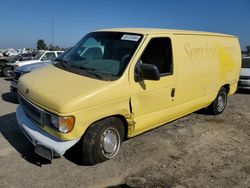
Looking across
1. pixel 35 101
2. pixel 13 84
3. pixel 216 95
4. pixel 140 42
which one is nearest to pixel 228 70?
pixel 216 95

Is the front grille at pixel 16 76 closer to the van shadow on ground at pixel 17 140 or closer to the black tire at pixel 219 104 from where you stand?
the van shadow on ground at pixel 17 140

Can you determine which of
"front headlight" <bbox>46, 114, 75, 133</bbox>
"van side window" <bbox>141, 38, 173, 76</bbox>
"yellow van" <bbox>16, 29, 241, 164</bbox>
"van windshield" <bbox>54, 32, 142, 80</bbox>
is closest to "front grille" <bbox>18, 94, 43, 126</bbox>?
"yellow van" <bbox>16, 29, 241, 164</bbox>

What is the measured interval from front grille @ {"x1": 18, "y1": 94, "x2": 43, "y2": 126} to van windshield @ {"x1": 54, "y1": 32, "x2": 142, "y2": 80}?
2.83 ft

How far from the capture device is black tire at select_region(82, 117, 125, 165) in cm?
399

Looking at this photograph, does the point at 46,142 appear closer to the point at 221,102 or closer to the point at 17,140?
the point at 17,140

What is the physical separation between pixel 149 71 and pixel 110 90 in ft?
2.30

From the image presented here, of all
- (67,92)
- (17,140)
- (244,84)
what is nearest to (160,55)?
(67,92)

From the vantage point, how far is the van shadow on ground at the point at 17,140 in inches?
173

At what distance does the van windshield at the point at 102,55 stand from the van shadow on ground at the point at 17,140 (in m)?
1.48

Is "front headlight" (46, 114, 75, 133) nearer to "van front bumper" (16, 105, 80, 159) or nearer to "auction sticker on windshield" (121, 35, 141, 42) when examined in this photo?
"van front bumper" (16, 105, 80, 159)

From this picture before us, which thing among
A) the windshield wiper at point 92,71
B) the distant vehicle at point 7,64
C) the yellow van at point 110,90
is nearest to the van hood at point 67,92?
the yellow van at point 110,90

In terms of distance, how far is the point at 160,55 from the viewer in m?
4.98

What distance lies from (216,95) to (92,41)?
3383 millimetres

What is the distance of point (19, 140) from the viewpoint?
201 inches
